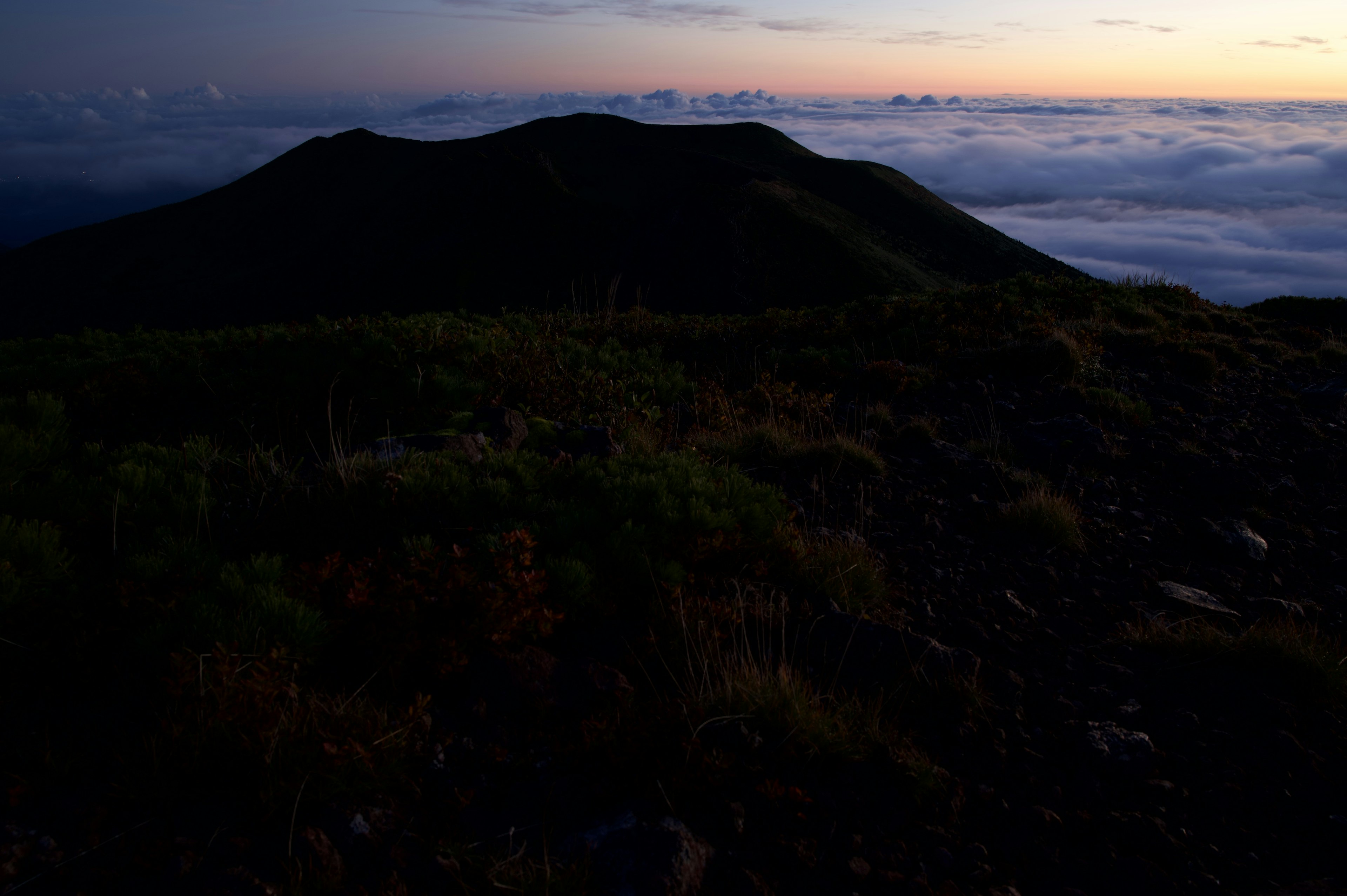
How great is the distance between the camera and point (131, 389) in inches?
285

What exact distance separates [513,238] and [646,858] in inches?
4802

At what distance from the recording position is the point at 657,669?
338cm

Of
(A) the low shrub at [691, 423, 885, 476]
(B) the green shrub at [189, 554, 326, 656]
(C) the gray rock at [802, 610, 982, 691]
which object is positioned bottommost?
(C) the gray rock at [802, 610, 982, 691]

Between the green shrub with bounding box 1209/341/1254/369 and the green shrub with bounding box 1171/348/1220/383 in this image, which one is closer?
the green shrub with bounding box 1171/348/1220/383

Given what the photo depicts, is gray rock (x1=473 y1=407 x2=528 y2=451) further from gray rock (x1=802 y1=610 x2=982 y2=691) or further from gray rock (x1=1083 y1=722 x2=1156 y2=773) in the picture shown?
gray rock (x1=1083 y1=722 x2=1156 y2=773)

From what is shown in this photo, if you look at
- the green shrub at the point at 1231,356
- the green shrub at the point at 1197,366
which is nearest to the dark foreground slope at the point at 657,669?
the green shrub at the point at 1197,366

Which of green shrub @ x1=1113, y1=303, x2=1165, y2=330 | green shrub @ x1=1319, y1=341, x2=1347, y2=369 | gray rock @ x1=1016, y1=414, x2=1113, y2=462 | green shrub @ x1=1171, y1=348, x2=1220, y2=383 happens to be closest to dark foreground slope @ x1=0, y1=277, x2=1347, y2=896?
gray rock @ x1=1016, y1=414, x2=1113, y2=462

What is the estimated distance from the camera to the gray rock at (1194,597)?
14.2ft

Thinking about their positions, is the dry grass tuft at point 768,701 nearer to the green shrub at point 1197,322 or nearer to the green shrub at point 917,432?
the green shrub at point 917,432

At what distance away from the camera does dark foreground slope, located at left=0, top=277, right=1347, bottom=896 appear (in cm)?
242

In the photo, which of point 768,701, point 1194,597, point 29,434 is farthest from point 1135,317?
point 29,434

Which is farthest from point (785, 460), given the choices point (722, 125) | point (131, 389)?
point (722, 125)

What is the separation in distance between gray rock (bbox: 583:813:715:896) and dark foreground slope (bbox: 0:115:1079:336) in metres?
84.2

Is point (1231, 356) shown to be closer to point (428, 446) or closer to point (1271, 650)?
point (1271, 650)
